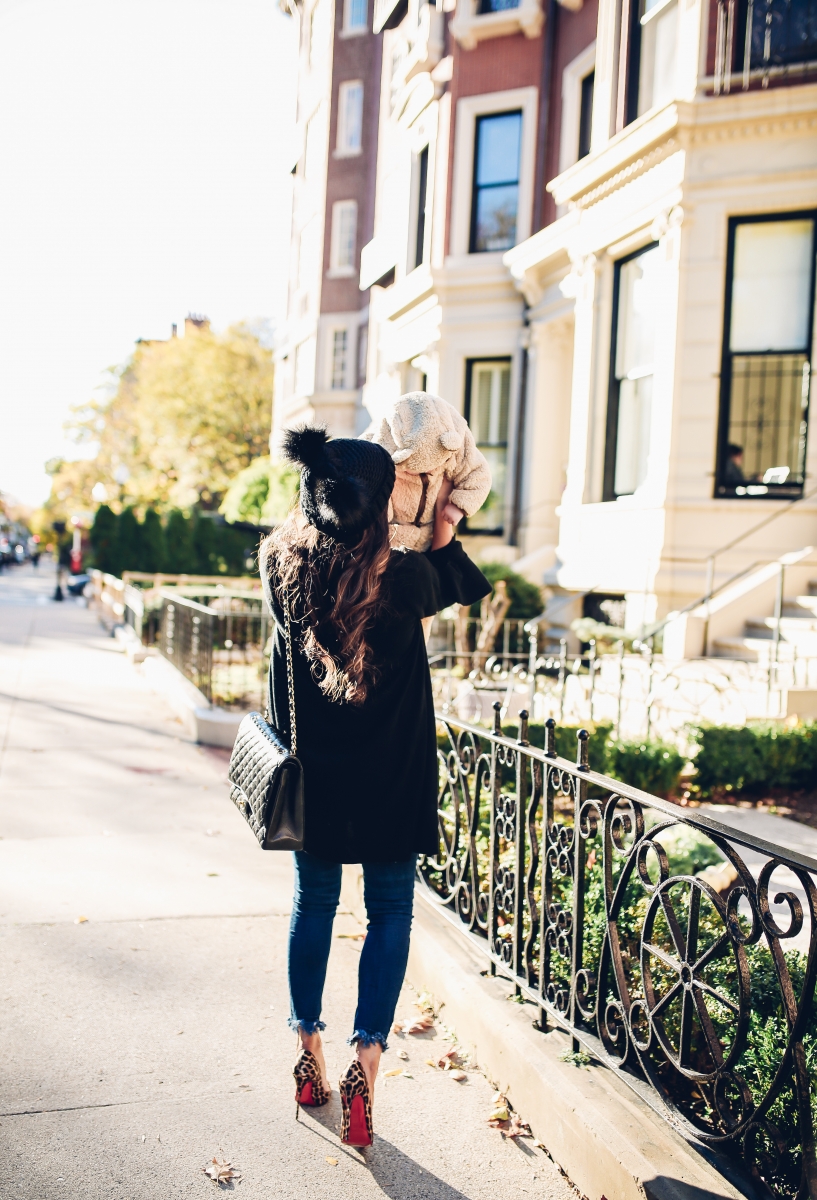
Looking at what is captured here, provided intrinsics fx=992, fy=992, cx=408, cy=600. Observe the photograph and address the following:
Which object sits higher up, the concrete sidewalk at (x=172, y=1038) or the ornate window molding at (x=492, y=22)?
the ornate window molding at (x=492, y=22)

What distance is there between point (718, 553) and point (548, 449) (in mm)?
5138

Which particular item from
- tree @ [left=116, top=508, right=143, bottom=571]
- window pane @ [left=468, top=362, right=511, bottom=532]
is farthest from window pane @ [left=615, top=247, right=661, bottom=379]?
tree @ [left=116, top=508, right=143, bottom=571]

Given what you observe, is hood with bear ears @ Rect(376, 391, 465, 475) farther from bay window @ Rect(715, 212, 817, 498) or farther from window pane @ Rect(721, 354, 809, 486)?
window pane @ Rect(721, 354, 809, 486)

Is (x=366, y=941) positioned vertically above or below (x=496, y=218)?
below

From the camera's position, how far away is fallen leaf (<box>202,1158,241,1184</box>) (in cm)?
252

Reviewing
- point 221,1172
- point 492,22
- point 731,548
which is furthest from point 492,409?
point 221,1172

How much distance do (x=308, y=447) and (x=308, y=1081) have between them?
1.80 metres

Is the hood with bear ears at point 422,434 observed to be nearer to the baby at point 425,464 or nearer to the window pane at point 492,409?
the baby at point 425,464

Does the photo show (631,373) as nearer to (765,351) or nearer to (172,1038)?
(765,351)

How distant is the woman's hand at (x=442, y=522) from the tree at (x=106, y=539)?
27533mm

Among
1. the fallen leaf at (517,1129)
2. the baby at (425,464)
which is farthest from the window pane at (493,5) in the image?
the fallen leaf at (517,1129)

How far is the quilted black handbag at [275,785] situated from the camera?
255 centimetres

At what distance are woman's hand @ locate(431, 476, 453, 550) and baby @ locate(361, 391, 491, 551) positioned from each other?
0.4 inches

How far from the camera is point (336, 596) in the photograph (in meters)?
2.55
